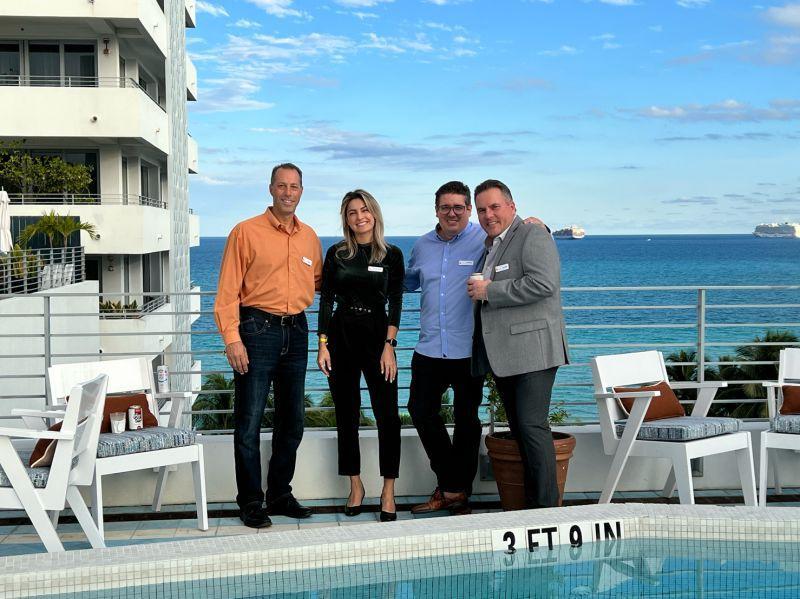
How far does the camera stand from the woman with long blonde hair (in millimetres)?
5230

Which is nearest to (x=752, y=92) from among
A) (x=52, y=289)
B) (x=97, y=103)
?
(x=97, y=103)

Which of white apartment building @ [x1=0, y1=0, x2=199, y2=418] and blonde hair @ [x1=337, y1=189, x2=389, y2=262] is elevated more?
white apartment building @ [x1=0, y1=0, x2=199, y2=418]

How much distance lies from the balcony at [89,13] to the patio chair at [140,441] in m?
18.3

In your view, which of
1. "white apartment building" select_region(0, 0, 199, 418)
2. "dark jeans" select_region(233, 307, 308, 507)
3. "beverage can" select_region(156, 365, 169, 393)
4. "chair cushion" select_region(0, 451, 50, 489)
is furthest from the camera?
"white apartment building" select_region(0, 0, 199, 418)

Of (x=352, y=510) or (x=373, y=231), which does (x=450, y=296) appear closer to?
(x=373, y=231)

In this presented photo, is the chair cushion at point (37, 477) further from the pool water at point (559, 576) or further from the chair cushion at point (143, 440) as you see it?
the pool water at point (559, 576)

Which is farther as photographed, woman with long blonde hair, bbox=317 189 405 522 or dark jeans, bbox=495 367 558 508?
woman with long blonde hair, bbox=317 189 405 522

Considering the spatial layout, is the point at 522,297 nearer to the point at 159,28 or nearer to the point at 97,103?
the point at 97,103

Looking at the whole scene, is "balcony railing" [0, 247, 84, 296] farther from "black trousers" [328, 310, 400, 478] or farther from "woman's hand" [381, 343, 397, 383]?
"woman's hand" [381, 343, 397, 383]

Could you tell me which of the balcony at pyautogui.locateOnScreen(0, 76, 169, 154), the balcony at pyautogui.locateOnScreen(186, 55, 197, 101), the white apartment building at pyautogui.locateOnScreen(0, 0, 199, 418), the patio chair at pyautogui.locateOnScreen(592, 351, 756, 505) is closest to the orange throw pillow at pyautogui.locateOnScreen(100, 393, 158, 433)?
the patio chair at pyautogui.locateOnScreen(592, 351, 756, 505)

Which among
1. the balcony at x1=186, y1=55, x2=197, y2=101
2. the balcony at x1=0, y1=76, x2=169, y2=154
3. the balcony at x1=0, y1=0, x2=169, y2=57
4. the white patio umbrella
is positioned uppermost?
the balcony at x1=186, y1=55, x2=197, y2=101

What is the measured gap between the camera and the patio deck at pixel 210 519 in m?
5.15

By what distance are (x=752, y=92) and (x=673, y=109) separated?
22.2ft

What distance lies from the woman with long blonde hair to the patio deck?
0.36 metres
